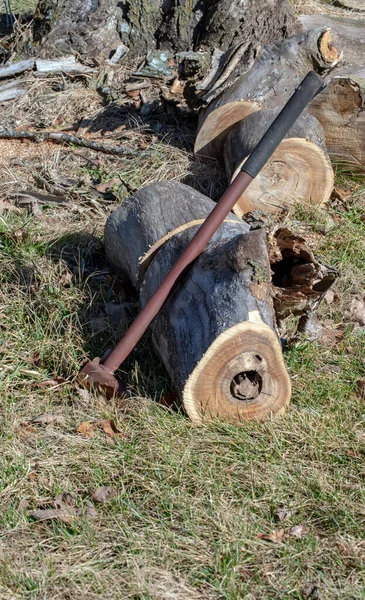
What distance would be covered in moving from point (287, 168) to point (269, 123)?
1.07 ft

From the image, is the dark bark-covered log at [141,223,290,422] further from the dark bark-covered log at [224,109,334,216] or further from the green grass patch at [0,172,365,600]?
the dark bark-covered log at [224,109,334,216]

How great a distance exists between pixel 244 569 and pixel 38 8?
548 centimetres

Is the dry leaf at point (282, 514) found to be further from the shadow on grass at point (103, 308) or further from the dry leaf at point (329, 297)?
the dry leaf at point (329, 297)

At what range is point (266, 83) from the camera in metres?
5.25

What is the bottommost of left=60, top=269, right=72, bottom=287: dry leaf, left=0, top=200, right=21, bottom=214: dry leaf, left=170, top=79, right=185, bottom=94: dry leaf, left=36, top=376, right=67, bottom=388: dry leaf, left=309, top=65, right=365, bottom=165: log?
left=36, top=376, right=67, bottom=388: dry leaf

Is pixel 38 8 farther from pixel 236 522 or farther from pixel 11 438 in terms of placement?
pixel 236 522

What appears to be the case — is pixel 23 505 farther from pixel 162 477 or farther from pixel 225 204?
pixel 225 204

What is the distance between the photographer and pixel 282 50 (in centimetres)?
536

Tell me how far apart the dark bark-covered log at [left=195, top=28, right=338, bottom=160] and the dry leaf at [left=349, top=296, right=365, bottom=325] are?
1.53 meters

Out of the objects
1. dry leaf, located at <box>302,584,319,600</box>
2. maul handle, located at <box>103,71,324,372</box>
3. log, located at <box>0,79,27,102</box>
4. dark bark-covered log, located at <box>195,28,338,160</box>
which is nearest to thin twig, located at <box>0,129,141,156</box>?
log, located at <box>0,79,27,102</box>

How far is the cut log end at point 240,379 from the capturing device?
3.20 m

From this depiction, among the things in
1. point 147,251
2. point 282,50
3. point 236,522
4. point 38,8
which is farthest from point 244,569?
point 38,8

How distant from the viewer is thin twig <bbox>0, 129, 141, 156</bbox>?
568 centimetres

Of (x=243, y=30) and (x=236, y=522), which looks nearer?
(x=236, y=522)
